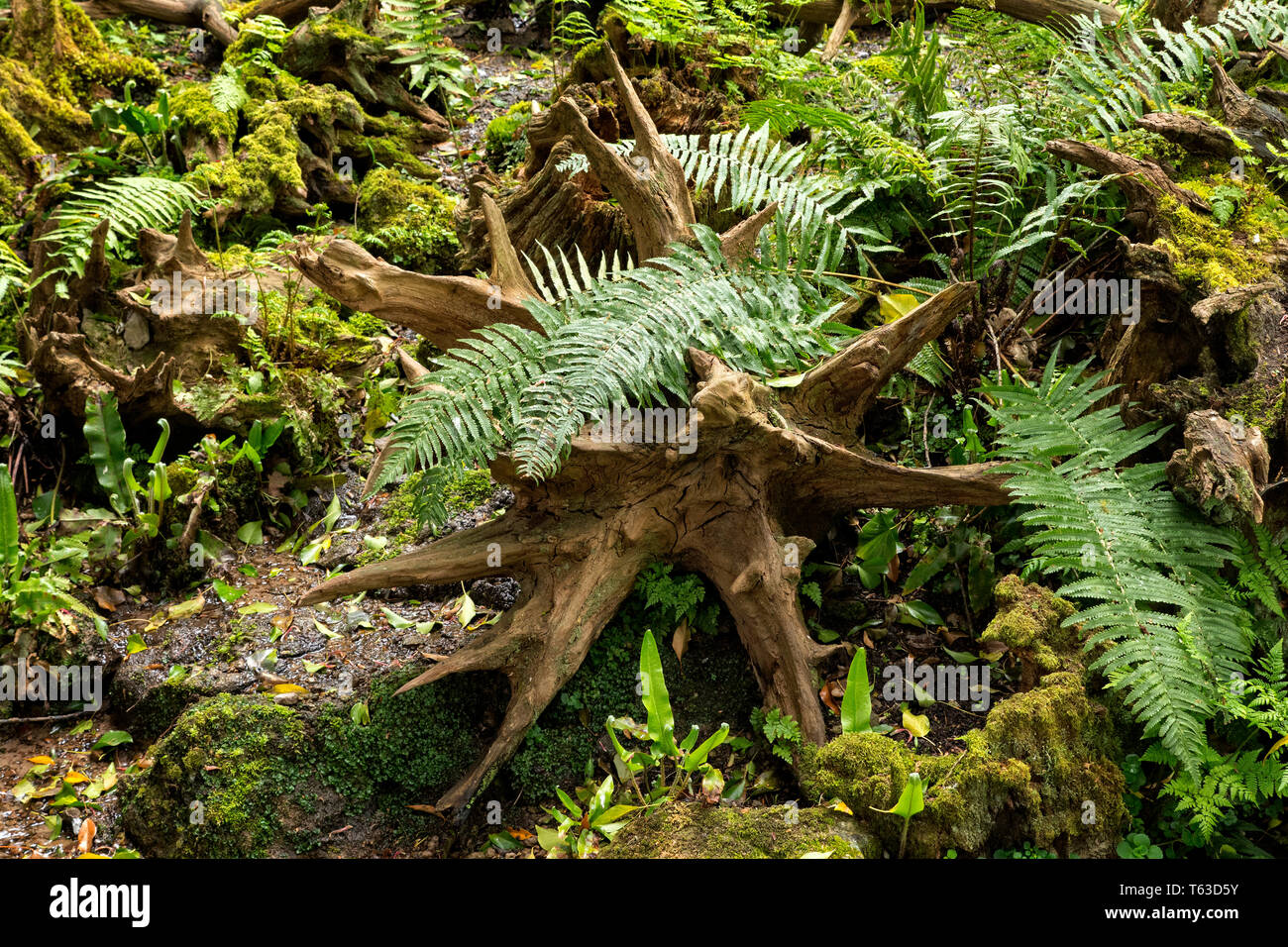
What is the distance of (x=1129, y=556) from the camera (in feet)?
10.7

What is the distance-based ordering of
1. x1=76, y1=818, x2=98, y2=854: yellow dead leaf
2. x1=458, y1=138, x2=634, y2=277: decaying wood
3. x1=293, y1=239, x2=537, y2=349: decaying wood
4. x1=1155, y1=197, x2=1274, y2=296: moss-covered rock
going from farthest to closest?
x1=458, y1=138, x2=634, y2=277: decaying wood < x1=1155, y1=197, x2=1274, y2=296: moss-covered rock < x1=293, y1=239, x2=537, y2=349: decaying wood < x1=76, y1=818, x2=98, y2=854: yellow dead leaf

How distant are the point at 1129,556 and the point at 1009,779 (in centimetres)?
85

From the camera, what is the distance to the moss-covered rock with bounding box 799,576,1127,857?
9.98ft

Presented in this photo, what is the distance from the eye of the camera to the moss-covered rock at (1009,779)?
9.98 feet

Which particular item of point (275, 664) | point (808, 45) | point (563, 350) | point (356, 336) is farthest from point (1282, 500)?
point (808, 45)

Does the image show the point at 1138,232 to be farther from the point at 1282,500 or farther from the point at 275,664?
the point at 275,664

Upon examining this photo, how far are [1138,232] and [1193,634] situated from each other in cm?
192

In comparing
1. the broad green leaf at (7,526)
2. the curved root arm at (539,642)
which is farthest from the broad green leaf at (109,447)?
the curved root arm at (539,642)

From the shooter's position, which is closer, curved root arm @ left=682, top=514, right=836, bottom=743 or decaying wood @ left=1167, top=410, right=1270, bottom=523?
decaying wood @ left=1167, top=410, right=1270, bottom=523

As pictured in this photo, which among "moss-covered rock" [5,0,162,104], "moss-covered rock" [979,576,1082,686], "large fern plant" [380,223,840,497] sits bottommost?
"moss-covered rock" [979,576,1082,686]

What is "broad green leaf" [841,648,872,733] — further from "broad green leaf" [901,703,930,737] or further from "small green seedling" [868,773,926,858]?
"small green seedling" [868,773,926,858]

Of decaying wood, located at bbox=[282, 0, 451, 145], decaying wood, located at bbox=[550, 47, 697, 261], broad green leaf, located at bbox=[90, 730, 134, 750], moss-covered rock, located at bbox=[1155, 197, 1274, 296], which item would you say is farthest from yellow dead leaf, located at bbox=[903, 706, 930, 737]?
decaying wood, located at bbox=[282, 0, 451, 145]

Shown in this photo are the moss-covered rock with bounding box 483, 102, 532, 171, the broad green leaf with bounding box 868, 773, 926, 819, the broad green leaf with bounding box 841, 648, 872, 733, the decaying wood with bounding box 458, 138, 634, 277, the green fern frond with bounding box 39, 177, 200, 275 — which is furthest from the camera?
the moss-covered rock with bounding box 483, 102, 532, 171

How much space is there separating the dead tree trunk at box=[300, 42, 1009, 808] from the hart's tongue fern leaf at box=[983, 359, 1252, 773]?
311 millimetres
